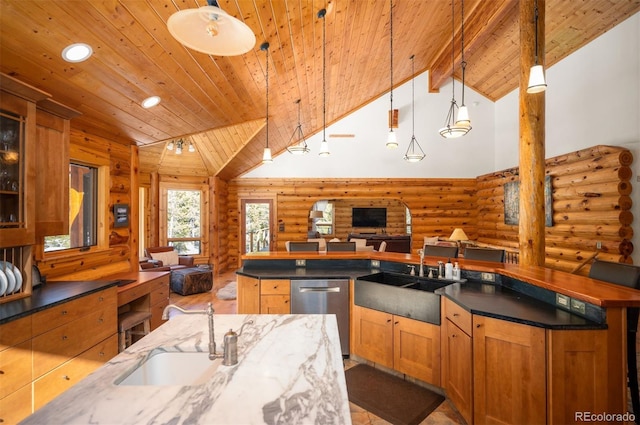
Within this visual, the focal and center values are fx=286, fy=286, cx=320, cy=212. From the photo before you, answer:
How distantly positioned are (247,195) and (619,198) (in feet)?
25.5

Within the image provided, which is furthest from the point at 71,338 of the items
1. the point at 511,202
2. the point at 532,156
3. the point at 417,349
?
the point at 511,202

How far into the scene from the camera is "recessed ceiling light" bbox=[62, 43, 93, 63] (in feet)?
6.64

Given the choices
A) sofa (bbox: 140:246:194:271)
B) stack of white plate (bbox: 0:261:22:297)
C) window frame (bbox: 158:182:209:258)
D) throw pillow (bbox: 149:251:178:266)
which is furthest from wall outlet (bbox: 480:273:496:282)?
window frame (bbox: 158:182:209:258)

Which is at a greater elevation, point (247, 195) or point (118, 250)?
point (247, 195)

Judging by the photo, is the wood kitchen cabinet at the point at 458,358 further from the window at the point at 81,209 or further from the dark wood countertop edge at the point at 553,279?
the window at the point at 81,209

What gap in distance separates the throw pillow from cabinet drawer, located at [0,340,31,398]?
4747mm

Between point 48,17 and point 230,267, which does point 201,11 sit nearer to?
point 48,17

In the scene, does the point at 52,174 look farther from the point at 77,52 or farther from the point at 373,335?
the point at 373,335

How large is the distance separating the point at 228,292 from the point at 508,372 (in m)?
5.05

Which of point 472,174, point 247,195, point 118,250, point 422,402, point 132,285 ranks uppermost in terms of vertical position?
point 472,174

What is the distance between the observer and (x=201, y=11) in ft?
3.79

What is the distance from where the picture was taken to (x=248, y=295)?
10.9 feet

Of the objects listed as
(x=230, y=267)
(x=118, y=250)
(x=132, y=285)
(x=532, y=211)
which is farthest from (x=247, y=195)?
(x=532, y=211)

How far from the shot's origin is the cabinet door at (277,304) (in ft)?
10.6
